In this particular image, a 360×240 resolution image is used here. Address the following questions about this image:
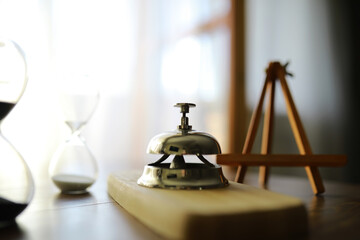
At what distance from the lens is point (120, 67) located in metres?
2.04

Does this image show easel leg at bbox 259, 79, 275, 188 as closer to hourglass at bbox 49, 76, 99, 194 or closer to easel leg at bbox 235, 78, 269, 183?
easel leg at bbox 235, 78, 269, 183

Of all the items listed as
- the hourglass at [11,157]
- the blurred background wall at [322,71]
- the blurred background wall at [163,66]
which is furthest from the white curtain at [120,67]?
the hourglass at [11,157]

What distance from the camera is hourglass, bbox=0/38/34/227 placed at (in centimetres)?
43

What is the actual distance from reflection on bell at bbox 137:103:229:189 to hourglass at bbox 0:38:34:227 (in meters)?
0.18

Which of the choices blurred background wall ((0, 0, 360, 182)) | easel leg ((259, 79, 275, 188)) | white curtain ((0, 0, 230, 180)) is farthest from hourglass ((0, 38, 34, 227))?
blurred background wall ((0, 0, 360, 182))

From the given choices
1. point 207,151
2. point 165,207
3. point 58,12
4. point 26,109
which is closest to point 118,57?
point 58,12

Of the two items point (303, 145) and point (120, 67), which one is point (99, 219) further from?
point (120, 67)

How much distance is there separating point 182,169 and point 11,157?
0.25 meters

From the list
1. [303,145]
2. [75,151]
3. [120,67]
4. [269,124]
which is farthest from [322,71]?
[75,151]

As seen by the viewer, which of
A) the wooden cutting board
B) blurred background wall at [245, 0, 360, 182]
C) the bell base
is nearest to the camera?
the wooden cutting board

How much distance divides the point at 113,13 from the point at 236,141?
4.62ft

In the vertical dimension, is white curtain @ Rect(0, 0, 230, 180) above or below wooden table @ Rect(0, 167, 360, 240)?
above

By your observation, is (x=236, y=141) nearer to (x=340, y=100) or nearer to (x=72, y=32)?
(x=340, y=100)

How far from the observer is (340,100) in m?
1.89
